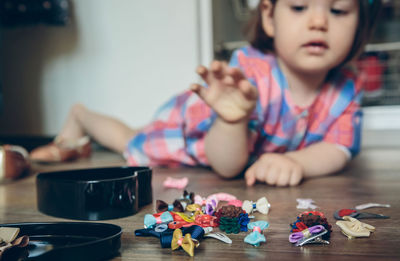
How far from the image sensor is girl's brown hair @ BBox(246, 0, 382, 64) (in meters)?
1.04

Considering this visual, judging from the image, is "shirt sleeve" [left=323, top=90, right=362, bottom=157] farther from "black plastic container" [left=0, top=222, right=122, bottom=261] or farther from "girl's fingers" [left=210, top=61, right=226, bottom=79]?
"black plastic container" [left=0, top=222, right=122, bottom=261]

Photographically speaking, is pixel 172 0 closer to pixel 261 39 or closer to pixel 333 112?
pixel 261 39

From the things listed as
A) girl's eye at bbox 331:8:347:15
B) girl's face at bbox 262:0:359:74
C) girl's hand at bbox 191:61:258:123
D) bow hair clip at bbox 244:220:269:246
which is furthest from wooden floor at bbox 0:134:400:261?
girl's eye at bbox 331:8:347:15

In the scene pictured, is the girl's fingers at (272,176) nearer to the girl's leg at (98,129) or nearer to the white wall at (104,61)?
the girl's leg at (98,129)

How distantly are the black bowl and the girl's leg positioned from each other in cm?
69

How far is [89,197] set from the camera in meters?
0.56

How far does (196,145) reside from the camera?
3.61 feet

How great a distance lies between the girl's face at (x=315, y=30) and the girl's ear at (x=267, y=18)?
7cm

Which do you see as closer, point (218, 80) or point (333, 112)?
point (218, 80)

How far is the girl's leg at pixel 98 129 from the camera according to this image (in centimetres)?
133

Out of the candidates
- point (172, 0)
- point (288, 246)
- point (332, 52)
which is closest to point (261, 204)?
point (288, 246)

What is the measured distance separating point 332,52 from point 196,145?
1.37 feet

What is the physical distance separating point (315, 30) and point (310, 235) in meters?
0.57

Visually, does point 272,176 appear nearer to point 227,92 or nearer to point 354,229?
point 227,92
